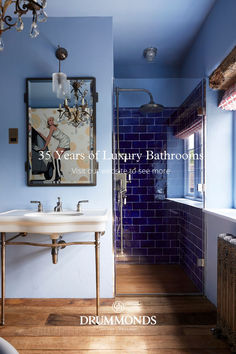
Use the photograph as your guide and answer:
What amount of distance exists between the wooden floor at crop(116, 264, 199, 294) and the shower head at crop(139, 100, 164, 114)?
1.43 meters

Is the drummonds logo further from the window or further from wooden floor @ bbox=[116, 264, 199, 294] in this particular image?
the window

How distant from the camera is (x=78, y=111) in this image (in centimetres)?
239

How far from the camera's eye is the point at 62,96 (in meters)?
2.36

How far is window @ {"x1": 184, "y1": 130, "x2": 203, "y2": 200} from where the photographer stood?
2.41 m

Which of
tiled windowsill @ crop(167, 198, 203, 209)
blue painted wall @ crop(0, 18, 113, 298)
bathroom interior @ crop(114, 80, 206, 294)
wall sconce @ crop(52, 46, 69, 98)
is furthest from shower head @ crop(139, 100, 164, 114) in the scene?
tiled windowsill @ crop(167, 198, 203, 209)

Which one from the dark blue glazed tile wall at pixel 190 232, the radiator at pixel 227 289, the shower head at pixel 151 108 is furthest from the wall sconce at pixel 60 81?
the radiator at pixel 227 289

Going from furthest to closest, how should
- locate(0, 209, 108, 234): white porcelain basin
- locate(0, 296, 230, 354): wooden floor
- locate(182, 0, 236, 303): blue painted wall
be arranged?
locate(182, 0, 236, 303): blue painted wall
locate(0, 209, 108, 234): white porcelain basin
locate(0, 296, 230, 354): wooden floor

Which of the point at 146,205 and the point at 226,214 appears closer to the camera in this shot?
the point at 226,214

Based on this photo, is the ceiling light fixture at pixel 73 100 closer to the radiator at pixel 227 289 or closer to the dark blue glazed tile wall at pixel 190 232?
the dark blue glazed tile wall at pixel 190 232

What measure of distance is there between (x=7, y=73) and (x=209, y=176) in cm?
210

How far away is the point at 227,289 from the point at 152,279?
0.94 meters

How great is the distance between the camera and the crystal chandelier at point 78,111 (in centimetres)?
238

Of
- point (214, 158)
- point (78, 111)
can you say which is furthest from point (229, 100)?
point (78, 111)

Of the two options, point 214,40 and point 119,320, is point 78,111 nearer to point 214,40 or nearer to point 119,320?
point 214,40
